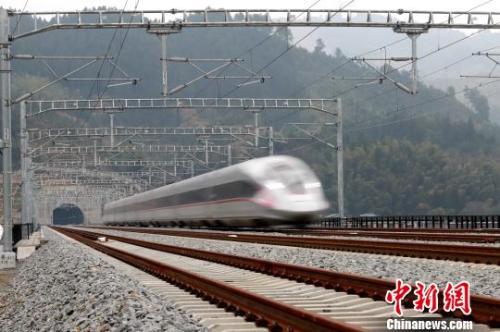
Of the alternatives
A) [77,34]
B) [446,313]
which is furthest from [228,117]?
[446,313]

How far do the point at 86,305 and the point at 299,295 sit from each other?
9.67 feet

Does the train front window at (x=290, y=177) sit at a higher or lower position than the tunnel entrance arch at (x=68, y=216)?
higher

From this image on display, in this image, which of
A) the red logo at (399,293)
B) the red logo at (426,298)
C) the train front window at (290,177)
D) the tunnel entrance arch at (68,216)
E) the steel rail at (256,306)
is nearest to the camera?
the red logo at (426,298)

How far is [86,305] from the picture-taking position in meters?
11.9

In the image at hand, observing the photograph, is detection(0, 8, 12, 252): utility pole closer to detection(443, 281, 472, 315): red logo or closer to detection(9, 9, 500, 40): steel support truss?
detection(9, 9, 500, 40): steel support truss

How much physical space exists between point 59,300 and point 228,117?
142 meters

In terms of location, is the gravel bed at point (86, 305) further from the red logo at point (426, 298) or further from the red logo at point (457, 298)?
the red logo at point (457, 298)

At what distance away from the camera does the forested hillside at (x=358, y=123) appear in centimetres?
12244

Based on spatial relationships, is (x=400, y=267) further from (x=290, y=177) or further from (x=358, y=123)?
(x=358, y=123)

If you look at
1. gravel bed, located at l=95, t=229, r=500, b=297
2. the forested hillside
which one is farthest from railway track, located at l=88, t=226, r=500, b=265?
the forested hillside

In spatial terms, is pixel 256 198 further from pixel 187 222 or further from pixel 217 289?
pixel 217 289

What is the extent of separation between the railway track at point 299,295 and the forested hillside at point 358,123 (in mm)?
57044

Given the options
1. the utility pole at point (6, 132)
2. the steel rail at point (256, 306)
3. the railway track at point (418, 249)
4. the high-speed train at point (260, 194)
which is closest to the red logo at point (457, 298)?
the steel rail at point (256, 306)

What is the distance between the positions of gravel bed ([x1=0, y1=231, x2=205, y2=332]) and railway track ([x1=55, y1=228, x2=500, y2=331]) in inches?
32.1
